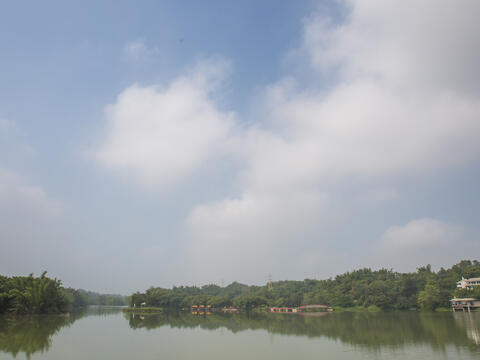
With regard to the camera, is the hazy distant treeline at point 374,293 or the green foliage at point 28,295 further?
the hazy distant treeline at point 374,293

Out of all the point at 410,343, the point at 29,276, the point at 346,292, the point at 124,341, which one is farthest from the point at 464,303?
the point at 29,276

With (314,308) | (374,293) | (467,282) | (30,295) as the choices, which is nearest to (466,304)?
(467,282)

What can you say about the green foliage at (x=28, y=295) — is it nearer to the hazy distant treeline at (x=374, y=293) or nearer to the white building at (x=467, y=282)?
the hazy distant treeline at (x=374, y=293)

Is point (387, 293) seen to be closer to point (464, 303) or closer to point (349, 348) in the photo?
point (464, 303)

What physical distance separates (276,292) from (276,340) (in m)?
59.5

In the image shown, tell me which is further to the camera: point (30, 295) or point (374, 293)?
point (374, 293)

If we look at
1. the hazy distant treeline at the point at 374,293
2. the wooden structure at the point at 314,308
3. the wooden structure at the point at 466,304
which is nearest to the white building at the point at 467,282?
the hazy distant treeline at the point at 374,293

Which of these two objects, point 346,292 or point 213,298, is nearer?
point 346,292

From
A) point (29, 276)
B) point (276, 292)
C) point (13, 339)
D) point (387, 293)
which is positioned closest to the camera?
point (13, 339)

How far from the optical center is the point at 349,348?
14477 millimetres

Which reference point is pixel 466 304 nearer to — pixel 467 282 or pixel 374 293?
pixel 467 282

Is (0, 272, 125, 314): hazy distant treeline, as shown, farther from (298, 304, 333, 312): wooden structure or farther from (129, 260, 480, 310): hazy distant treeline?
(298, 304, 333, 312): wooden structure

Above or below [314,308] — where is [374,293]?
above

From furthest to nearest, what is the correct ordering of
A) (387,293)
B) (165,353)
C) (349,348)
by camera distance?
(387,293) < (349,348) < (165,353)
